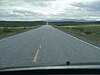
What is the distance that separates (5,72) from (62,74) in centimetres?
89

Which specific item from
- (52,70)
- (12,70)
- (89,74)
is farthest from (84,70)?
(12,70)

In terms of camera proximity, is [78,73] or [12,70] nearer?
[78,73]

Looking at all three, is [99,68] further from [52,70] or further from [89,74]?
[52,70]

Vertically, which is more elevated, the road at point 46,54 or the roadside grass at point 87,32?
the road at point 46,54

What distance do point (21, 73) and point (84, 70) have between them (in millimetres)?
947

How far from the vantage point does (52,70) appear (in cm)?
420

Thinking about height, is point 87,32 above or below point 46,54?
below

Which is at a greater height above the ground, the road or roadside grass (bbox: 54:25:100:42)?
the road

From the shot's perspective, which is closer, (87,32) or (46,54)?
(46,54)

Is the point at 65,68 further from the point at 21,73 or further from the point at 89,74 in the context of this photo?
the point at 21,73

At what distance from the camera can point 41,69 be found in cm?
430

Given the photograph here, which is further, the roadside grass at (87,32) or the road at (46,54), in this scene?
the roadside grass at (87,32)

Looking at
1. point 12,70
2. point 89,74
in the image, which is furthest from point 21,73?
point 89,74

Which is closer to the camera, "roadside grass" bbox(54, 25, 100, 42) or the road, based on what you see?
the road
